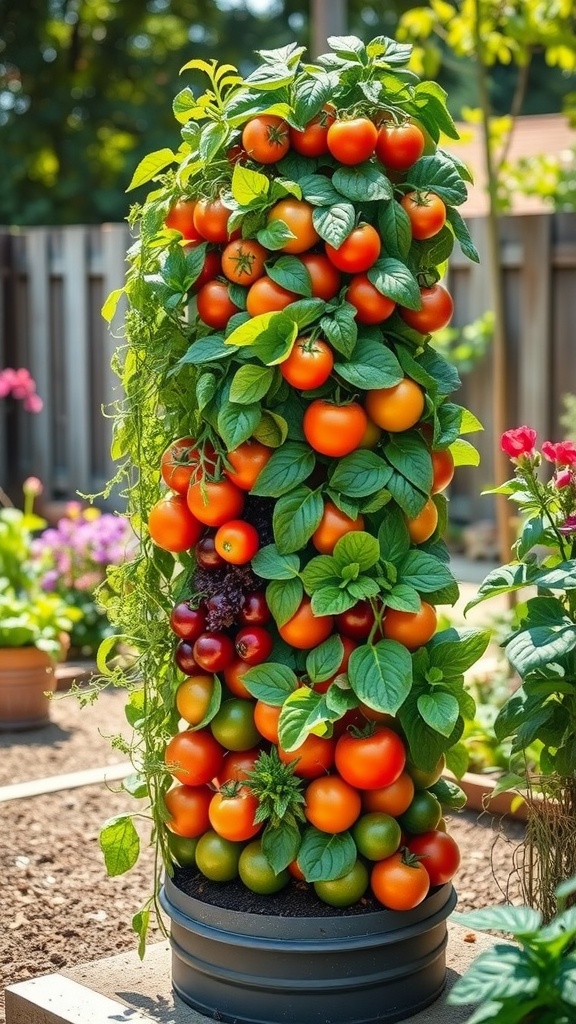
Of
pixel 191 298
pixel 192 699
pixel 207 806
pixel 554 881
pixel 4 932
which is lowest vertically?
pixel 4 932

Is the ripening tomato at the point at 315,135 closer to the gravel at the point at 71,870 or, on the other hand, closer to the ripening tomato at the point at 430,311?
the ripening tomato at the point at 430,311

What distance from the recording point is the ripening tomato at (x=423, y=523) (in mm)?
2543

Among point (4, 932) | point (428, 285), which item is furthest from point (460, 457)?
point (4, 932)

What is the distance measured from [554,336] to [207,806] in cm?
554

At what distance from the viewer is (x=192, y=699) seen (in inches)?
102

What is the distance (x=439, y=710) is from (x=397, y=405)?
0.55m

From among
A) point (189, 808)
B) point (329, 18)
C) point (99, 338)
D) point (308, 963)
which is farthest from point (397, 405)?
point (99, 338)

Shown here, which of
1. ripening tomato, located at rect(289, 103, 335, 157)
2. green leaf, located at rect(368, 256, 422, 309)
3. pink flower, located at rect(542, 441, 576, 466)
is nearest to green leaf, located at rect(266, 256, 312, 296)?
green leaf, located at rect(368, 256, 422, 309)

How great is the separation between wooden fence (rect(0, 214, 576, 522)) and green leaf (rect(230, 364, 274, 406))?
5.36 metres

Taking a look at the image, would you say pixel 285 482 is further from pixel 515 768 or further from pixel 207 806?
pixel 515 768

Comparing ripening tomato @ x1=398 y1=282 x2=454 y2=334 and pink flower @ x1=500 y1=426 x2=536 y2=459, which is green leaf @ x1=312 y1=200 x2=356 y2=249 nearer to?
ripening tomato @ x1=398 y1=282 x2=454 y2=334

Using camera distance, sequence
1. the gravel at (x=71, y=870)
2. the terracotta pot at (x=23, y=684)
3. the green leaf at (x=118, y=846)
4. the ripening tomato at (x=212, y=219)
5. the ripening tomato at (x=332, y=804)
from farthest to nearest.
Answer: the terracotta pot at (x=23, y=684) → the gravel at (x=71, y=870) → the green leaf at (x=118, y=846) → the ripening tomato at (x=212, y=219) → the ripening tomato at (x=332, y=804)

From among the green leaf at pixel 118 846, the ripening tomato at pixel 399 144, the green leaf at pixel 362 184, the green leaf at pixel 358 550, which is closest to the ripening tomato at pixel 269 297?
the green leaf at pixel 362 184

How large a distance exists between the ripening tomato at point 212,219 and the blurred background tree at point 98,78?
1721 cm
